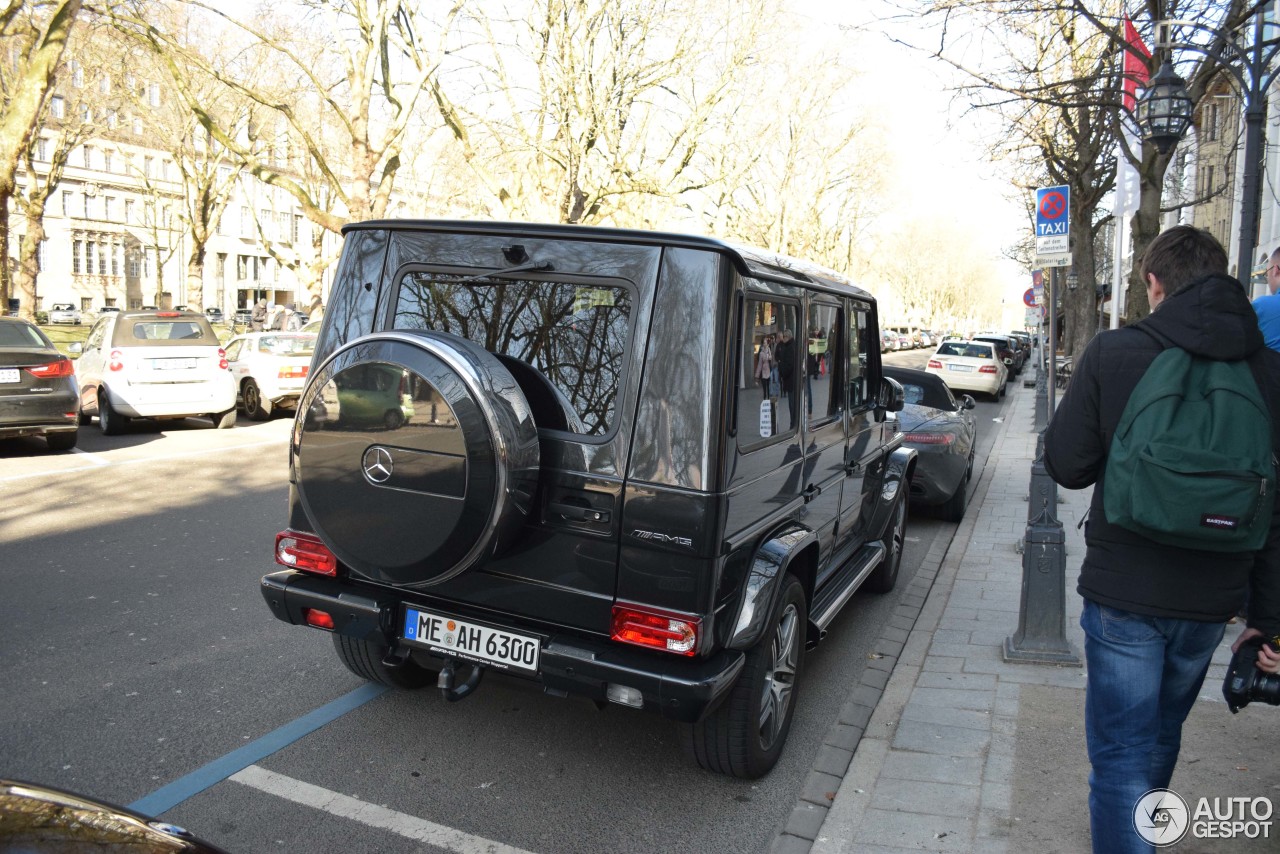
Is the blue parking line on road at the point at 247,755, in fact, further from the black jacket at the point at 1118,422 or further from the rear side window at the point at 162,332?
the rear side window at the point at 162,332

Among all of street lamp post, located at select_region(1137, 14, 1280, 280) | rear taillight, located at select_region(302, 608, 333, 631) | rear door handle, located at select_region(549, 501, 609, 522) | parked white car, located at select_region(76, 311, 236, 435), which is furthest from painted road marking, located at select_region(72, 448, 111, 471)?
street lamp post, located at select_region(1137, 14, 1280, 280)

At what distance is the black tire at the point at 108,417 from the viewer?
13.2m

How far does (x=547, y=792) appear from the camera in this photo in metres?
3.79

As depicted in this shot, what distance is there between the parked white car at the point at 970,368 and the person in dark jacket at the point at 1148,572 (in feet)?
82.2

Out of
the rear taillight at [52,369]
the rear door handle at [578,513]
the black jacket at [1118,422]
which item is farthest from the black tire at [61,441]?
the black jacket at [1118,422]

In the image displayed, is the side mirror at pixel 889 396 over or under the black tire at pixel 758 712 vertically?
over

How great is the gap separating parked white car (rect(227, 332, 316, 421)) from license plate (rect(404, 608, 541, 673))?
1317 cm

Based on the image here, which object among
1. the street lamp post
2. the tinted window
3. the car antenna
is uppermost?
the street lamp post

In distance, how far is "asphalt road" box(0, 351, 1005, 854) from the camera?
352 cm

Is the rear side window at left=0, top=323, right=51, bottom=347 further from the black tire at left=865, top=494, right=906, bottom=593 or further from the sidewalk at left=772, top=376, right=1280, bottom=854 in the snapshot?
the sidewalk at left=772, top=376, right=1280, bottom=854

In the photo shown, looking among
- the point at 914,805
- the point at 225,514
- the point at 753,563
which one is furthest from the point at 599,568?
the point at 225,514

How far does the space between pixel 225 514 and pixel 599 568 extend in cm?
Result: 611

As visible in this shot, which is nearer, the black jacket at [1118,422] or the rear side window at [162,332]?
the black jacket at [1118,422]

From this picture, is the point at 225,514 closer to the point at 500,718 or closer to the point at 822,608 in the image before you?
the point at 500,718
